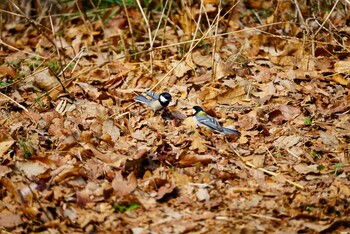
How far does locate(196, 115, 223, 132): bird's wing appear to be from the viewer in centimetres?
446

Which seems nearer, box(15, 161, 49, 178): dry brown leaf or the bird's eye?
box(15, 161, 49, 178): dry brown leaf

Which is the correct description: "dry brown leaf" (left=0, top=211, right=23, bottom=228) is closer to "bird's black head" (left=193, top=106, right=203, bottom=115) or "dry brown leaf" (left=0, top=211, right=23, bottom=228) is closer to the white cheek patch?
the white cheek patch

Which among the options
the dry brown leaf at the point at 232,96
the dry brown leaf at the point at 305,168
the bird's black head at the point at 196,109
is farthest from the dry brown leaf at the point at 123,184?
the dry brown leaf at the point at 232,96

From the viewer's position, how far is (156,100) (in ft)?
15.7

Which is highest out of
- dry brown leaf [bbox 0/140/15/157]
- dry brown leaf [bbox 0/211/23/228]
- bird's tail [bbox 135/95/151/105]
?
dry brown leaf [bbox 0/140/15/157]

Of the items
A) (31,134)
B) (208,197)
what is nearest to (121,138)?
(31,134)

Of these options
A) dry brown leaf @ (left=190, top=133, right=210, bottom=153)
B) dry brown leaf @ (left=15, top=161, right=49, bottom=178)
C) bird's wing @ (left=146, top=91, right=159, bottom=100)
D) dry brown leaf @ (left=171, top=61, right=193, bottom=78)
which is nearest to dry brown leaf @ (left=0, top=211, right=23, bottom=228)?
dry brown leaf @ (left=15, top=161, right=49, bottom=178)

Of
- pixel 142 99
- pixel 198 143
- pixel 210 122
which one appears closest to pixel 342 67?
pixel 210 122

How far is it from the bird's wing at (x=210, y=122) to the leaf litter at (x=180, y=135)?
4.0 inches

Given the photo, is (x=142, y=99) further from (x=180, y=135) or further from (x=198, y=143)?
(x=198, y=143)

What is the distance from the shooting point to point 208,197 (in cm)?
373

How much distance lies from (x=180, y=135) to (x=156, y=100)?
1.53ft

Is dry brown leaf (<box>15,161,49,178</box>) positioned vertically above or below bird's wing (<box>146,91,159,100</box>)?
above

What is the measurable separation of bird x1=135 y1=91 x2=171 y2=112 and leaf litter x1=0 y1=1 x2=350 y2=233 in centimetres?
12
